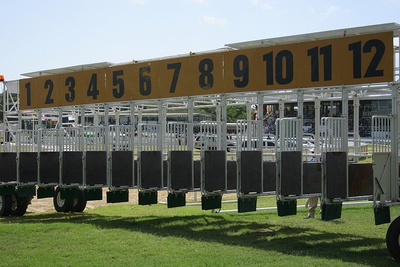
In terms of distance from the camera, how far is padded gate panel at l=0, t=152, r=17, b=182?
47.9ft

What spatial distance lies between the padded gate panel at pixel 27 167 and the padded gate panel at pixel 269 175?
5.99 metres

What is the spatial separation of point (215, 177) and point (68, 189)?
414cm

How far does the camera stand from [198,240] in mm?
10258

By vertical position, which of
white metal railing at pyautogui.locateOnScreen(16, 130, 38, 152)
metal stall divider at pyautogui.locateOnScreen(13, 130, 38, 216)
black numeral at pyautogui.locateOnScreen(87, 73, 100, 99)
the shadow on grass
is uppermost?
black numeral at pyautogui.locateOnScreen(87, 73, 100, 99)

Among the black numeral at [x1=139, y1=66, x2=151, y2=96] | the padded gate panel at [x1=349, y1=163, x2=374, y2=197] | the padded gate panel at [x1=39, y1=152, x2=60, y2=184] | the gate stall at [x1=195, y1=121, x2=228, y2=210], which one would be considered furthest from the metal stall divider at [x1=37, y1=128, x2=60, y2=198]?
the padded gate panel at [x1=349, y1=163, x2=374, y2=197]

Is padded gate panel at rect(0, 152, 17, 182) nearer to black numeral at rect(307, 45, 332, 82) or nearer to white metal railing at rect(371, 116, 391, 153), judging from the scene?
black numeral at rect(307, 45, 332, 82)

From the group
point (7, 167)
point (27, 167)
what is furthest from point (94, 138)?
point (7, 167)

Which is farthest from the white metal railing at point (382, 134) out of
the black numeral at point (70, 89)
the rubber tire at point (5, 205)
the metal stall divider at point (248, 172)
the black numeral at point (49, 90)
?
the rubber tire at point (5, 205)

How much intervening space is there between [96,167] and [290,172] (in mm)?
4810

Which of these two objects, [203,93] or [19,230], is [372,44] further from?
[19,230]

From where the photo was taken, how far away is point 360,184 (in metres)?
9.63

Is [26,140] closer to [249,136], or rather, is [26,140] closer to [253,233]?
[249,136]

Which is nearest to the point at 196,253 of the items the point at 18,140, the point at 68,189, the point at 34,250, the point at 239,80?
the point at 34,250

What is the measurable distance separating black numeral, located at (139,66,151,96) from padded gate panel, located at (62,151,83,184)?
196 centimetres
